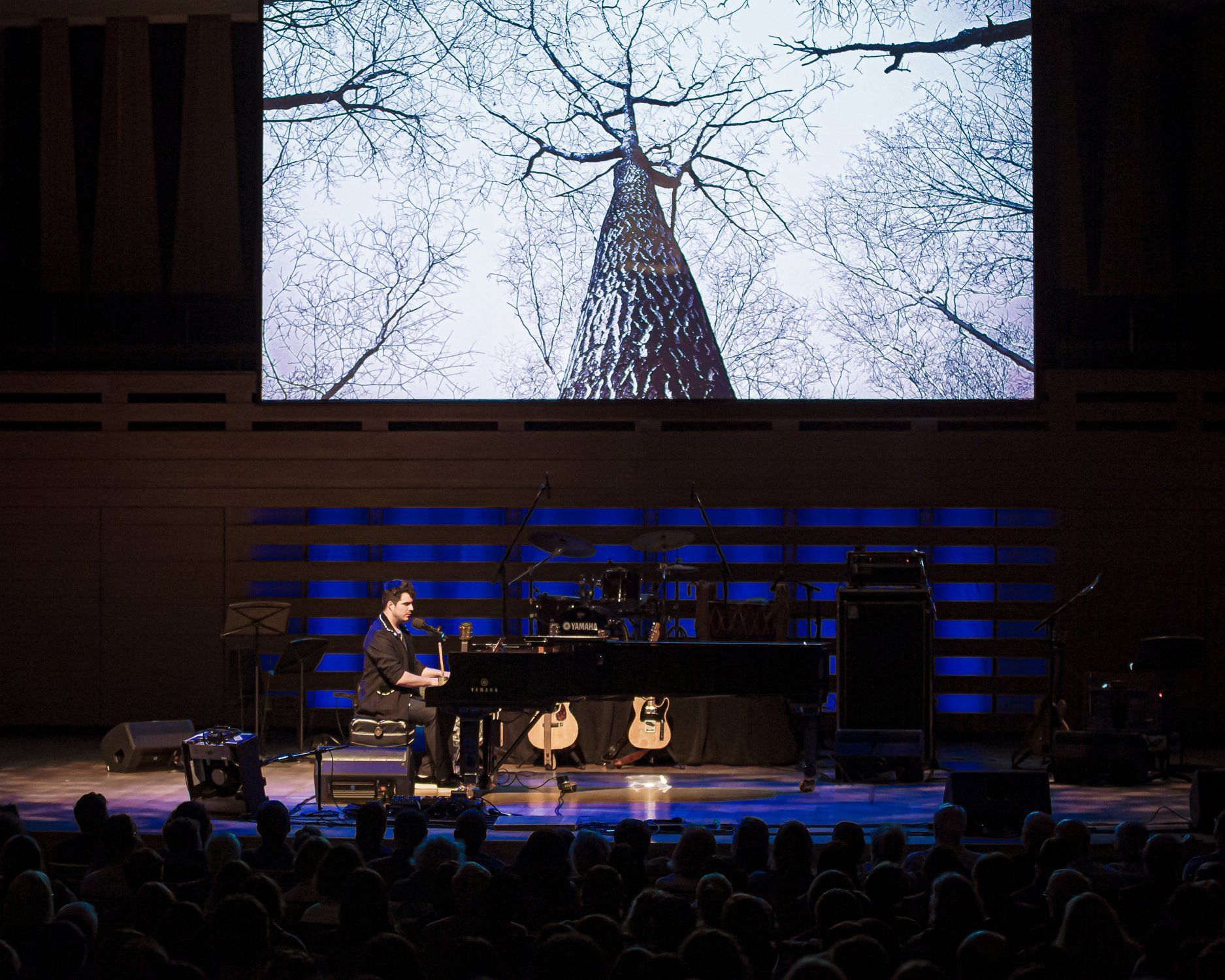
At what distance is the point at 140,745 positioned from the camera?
8531mm

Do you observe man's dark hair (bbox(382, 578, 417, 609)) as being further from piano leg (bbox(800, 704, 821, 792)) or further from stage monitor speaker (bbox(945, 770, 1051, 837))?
stage monitor speaker (bbox(945, 770, 1051, 837))

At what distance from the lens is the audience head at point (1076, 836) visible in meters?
4.46

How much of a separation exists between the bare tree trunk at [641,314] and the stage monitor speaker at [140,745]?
3.89m

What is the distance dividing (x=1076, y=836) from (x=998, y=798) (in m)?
1.36

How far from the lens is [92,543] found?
10.4 m

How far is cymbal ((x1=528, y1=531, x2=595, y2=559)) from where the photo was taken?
813 centimetres

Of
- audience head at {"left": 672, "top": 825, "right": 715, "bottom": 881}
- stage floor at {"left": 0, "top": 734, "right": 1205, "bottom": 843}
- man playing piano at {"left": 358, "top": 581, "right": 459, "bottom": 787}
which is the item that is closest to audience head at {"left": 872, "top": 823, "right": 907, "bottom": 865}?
audience head at {"left": 672, "top": 825, "right": 715, "bottom": 881}

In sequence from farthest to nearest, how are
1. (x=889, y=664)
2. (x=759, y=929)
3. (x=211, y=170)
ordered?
(x=211, y=170) → (x=889, y=664) → (x=759, y=929)

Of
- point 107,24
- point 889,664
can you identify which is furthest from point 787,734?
point 107,24

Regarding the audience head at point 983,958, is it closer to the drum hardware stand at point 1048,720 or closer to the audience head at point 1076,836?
the audience head at point 1076,836

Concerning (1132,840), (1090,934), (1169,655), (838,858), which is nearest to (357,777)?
(838,858)

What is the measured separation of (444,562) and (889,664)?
368 cm

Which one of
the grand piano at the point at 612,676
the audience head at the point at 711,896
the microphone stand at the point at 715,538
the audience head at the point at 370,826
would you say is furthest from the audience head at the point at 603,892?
the microphone stand at the point at 715,538

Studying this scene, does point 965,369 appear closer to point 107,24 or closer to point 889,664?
point 889,664
